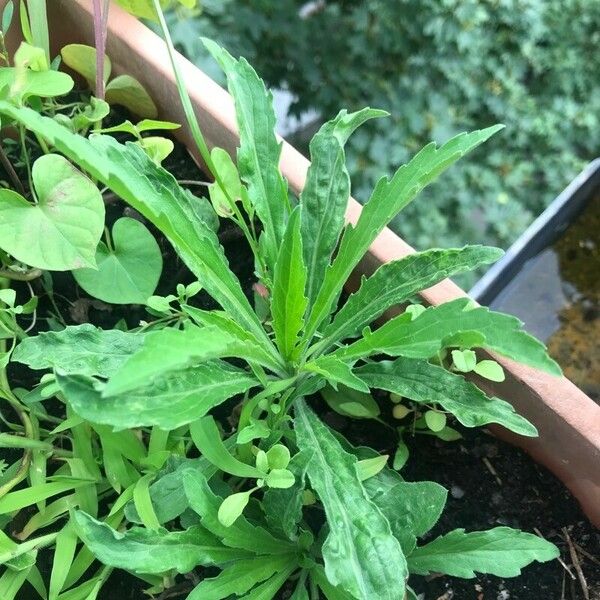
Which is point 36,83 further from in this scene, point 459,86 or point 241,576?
point 459,86

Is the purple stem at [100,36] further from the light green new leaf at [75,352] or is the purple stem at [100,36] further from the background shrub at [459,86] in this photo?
the background shrub at [459,86]

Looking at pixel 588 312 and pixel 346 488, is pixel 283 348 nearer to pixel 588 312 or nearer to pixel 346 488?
pixel 346 488

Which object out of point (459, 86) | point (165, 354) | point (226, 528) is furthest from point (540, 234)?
point (165, 354)

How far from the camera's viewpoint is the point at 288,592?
2.19ft

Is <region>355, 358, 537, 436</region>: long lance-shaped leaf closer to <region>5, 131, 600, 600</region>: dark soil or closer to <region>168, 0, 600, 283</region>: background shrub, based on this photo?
<region>5, 131, 600, 600</region>: dark soil

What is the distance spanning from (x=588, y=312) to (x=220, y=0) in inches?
31.6

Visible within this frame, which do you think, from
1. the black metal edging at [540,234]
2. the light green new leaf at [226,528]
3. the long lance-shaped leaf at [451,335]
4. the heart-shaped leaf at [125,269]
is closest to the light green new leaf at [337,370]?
the long lance-shaped leaf at [451,335]

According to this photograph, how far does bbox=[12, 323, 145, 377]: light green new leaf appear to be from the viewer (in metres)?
0.54

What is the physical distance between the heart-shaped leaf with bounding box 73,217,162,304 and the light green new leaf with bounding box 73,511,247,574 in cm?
24

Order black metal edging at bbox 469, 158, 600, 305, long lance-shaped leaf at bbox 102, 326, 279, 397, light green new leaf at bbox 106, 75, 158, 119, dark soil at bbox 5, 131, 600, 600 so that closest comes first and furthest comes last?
long lance-shaped leaf at bbox 102, 326, 279, 397, dark soil at bbox 5, 131, 600, 600, light green new leaf at bbox 106, 75, 158, 119, black metal edging at bbox 469, 158, 600, 305

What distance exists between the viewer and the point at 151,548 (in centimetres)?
53

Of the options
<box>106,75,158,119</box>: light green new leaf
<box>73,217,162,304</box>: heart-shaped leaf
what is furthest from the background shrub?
<box>73,217,162,304</box>: heart-shaped leaf

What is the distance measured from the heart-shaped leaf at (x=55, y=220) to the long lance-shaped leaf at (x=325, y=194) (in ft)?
0.64

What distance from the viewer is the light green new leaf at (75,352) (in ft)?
1.76
